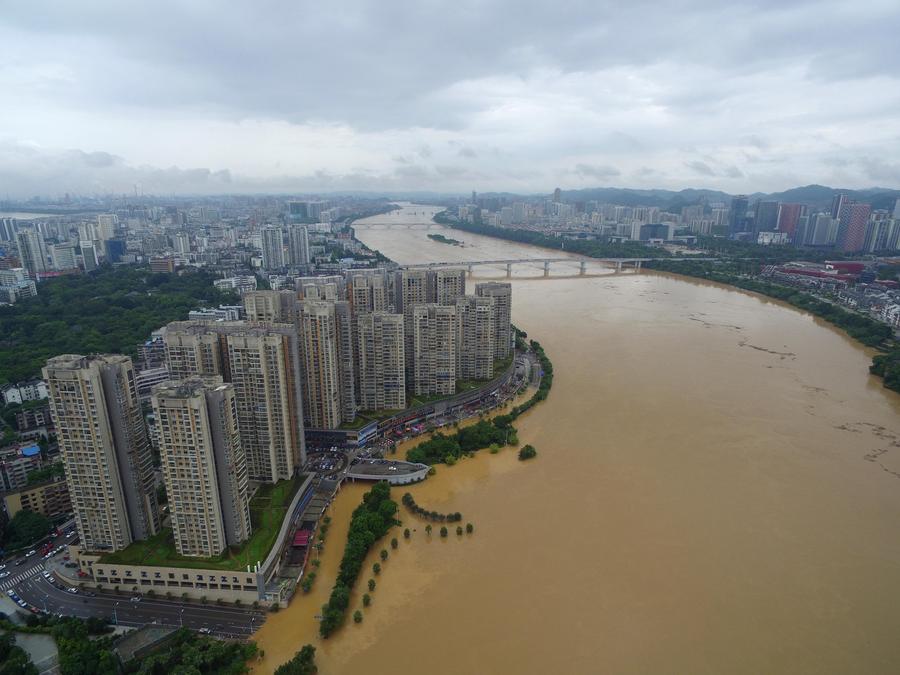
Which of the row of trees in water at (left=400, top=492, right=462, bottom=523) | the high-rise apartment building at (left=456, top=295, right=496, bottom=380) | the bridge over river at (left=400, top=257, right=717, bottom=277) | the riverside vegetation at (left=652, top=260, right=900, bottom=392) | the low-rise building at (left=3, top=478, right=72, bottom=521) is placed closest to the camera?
the low-rise building at (left=3, top=478, right=72, bottom=521)

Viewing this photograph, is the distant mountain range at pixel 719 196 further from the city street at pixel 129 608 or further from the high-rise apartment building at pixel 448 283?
the city street at pixel 129 608

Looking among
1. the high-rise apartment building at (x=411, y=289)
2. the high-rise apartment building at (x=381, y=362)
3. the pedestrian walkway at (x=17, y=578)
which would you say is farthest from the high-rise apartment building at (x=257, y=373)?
the high-rise apartment building at (x=411, y=289)

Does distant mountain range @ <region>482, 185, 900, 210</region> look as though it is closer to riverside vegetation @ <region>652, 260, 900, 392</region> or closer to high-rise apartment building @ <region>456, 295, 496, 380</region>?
riverside vegetation @ <region>652, 260, 900, 392</region>

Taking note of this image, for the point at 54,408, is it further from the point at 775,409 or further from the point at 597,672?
the point at 775,409

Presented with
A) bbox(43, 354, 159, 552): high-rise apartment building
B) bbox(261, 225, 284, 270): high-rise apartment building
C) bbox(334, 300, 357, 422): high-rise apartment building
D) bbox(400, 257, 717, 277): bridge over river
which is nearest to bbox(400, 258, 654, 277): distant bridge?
bbox(400, 257, 717, 277): bridge over river

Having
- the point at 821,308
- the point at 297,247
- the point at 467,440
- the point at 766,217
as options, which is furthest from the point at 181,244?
the point at 766,217
